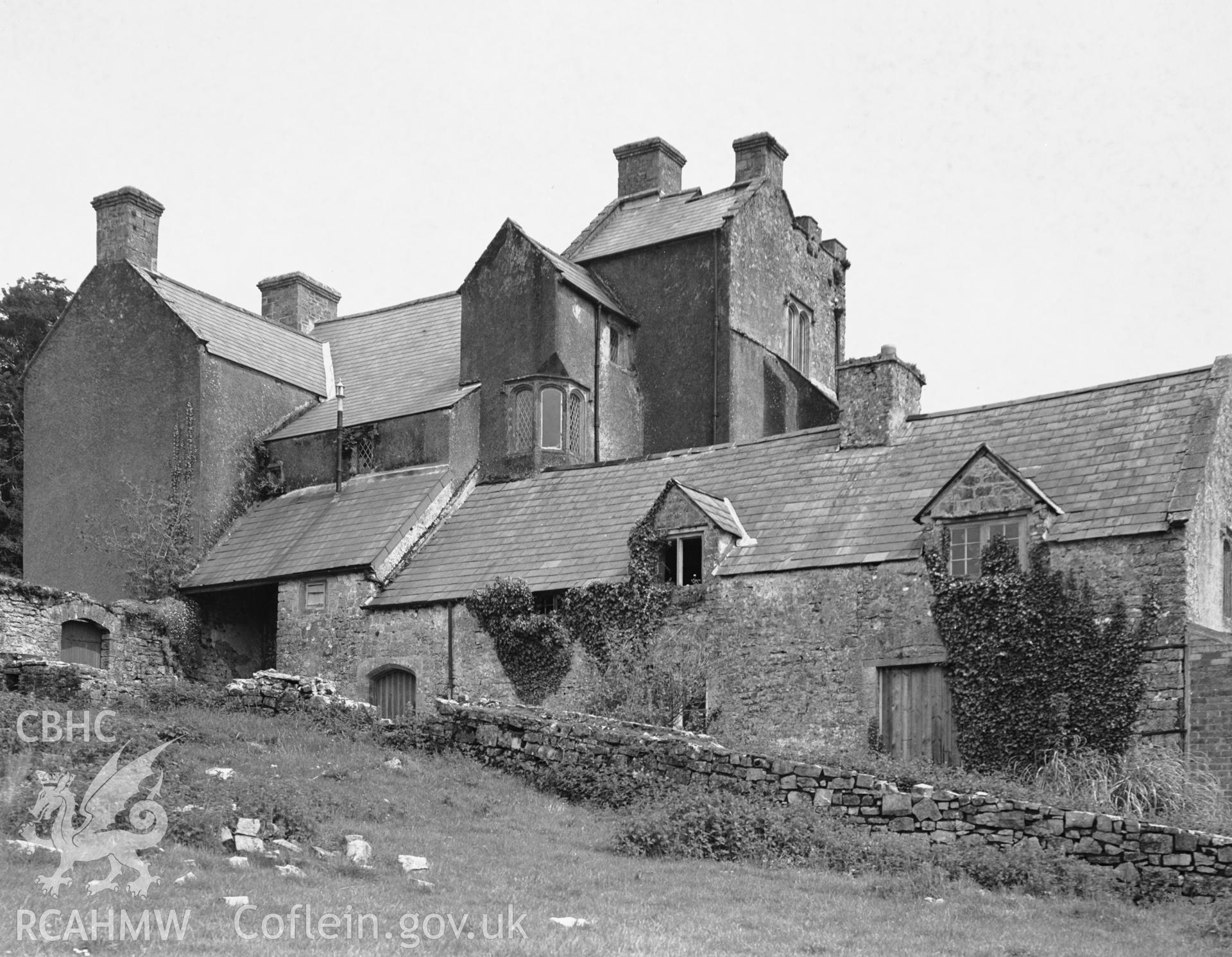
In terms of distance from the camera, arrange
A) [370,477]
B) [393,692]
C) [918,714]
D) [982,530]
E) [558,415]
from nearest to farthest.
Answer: [918,714]
[982,530]
[393,692]
[558,415]
[370,477]

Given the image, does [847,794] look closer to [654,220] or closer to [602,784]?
[602,784]

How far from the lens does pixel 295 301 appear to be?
42.2 metres

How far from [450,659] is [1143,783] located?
12707mm

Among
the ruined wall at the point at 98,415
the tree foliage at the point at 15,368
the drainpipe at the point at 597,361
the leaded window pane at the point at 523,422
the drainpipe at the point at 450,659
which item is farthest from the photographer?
the tree foliage at the point at 15,368

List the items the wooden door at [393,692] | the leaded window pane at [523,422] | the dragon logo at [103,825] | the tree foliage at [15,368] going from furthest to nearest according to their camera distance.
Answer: the tree foliage at [15,368], the leaded window pane at [523,422], the wooden door at [393,692], the dragon logo at [103,825]

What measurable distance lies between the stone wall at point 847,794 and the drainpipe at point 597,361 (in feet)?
36.7

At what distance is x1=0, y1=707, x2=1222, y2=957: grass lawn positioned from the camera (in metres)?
14.0

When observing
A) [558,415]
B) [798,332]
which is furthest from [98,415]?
[798,332]

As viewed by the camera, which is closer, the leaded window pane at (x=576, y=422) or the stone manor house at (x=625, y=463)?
the stone manor house at (x=625, y=463)

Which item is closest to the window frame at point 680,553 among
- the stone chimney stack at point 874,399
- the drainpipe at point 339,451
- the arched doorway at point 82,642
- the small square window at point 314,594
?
the stone chimney stack at point 874,399

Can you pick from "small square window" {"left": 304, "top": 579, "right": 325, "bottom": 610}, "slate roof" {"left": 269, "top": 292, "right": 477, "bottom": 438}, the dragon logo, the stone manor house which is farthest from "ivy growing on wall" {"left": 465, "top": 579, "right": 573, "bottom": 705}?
the dragon logo

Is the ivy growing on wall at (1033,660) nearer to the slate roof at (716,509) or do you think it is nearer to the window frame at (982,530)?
the window frame at (982,530)

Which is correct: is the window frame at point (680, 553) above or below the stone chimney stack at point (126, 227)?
below

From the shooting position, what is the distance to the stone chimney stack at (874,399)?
29.0m
